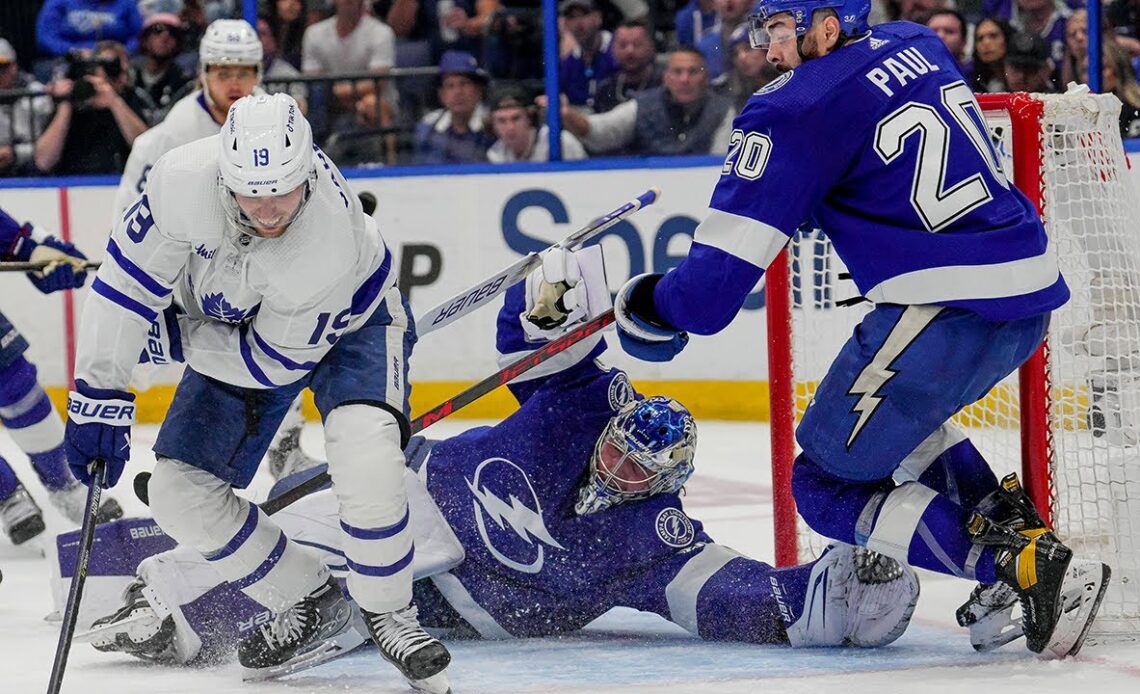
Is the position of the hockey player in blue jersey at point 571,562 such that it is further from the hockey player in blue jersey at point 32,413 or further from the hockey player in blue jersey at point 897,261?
the hockey player in blue jersey at point 32,413

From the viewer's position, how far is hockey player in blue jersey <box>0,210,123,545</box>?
426 centimetres

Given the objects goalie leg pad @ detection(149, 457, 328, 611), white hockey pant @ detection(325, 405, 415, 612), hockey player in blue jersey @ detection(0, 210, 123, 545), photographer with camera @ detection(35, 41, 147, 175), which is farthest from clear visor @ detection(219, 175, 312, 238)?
photographer with camera @ detection(35, 41, 147, 175)

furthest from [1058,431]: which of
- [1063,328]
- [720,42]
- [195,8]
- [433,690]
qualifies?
[195,8]

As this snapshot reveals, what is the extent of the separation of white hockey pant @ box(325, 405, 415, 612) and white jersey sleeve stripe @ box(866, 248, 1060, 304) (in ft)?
2.75

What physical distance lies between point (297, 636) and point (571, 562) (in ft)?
1.58

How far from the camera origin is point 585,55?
6266 mm

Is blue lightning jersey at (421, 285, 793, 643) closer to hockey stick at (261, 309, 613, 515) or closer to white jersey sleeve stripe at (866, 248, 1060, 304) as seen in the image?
hockey stick at (261, 309, 613, 515)

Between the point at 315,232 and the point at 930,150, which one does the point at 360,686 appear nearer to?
the point at 315,232

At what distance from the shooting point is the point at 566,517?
3.09 m

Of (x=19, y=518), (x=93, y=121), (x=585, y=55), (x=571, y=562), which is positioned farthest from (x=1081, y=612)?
(x=93, y=121)

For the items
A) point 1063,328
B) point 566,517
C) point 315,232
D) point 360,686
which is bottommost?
point 360,686

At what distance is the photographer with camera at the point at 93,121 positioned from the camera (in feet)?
21.6

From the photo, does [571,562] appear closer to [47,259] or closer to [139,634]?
[139,634]

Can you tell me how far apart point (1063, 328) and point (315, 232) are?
56.6 inches
